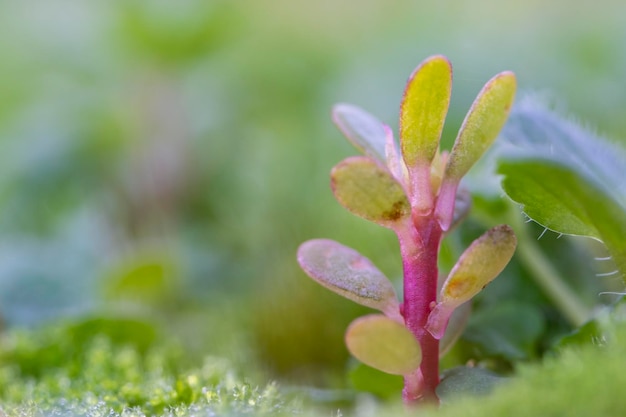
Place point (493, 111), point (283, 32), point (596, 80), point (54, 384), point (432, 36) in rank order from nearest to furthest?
point (493, 111)
point (54, 384)
point (596, 80)
point (432, 36)
point (283, 32)

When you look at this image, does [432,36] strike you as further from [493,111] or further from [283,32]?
[493,111]

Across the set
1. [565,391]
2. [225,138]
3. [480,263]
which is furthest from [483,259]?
[225,138]

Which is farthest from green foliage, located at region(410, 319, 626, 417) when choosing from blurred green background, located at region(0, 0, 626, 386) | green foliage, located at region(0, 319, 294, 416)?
blurred green background, located at region(0, 0, 626, 386)

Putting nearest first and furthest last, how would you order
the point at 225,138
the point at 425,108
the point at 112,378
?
1. the point at 425,108
2. the point at 112,378
3. the point at 225,138

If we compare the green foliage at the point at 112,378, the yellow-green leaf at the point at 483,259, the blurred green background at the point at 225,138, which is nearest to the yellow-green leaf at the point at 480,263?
the yellow-green leaf at the point at 483,259

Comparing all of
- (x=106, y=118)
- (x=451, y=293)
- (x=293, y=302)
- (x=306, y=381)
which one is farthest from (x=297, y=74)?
(x=451, y=293)

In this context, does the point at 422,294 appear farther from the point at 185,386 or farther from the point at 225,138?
the point at 225,138
